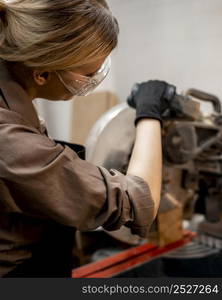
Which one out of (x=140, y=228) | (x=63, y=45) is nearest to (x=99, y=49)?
(x=63, y=45)

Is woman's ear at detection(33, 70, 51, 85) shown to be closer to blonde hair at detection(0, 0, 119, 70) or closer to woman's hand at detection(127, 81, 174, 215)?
blonde hair at detection(0, 0, 119, 70)

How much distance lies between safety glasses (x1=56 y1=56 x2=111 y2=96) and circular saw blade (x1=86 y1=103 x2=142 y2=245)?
0.93 feet

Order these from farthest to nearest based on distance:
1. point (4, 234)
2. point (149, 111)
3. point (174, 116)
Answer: point (174, 116) < point (149, 111) < point (4, 234)

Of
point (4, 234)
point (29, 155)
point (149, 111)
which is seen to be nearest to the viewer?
point (29, 155)

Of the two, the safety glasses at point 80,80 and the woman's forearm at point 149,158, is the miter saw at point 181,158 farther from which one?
the safety glasses at point 80,80

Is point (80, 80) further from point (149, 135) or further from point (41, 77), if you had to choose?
point (149, 135)

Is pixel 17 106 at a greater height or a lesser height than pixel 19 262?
greater

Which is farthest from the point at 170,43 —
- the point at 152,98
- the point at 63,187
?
the point at 63,187

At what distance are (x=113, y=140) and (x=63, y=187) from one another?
0.49m

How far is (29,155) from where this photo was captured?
0.58m

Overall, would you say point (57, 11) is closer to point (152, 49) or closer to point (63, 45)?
point (63, 45)

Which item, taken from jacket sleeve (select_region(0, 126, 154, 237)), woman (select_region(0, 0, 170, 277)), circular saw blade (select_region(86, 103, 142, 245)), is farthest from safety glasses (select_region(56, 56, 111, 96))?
circular saw blade (select_region(86, 103, 142, 245))

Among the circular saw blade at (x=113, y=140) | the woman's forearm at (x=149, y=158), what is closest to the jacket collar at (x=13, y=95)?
the woman's forearm at (x=149, y=158)

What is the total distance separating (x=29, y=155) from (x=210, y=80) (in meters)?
0.69
